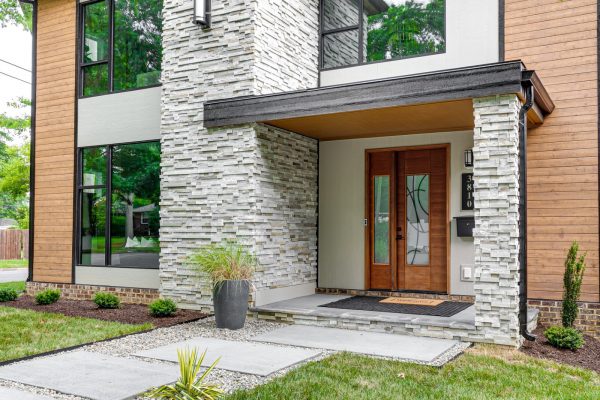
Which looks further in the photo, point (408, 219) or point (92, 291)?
point (92, 291)

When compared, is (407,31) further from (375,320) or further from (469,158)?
(375,320)

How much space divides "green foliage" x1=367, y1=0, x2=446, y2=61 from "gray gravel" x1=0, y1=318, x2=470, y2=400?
160 inches

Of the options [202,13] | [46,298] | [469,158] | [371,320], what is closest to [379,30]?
[469,158]

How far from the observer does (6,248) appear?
830 inches

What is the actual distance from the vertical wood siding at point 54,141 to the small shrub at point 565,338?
7.47 meters

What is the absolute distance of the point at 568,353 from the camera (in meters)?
5.56

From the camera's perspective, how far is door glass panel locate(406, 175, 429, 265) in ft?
→ 26.7

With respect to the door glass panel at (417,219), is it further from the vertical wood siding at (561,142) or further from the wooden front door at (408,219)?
the vertical wood siding at (561,142)

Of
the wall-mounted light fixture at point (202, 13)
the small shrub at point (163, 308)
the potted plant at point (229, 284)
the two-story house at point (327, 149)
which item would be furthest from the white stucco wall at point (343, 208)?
the wall-mounted light fixture at point (202, 13)

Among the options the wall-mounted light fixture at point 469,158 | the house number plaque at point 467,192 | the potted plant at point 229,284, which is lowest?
the potted plant at point 229,284

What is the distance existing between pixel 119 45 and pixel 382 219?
520 cm

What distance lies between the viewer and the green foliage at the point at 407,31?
767 centimetres

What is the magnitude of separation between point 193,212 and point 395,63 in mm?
3467

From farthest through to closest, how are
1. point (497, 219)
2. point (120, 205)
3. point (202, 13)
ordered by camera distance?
point (120, 205) → point (202, 13) → point (497, 219)
